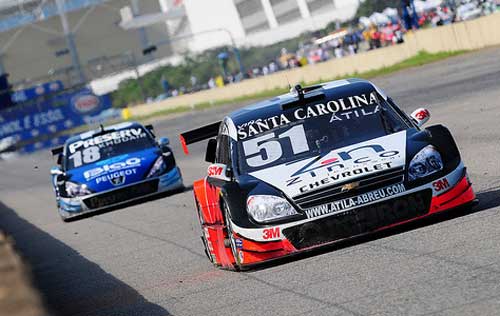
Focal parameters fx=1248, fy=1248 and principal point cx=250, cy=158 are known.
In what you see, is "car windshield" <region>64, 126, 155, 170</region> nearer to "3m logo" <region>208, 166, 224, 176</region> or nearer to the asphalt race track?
the asphalt race track

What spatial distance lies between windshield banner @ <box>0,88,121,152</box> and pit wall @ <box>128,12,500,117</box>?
270 inches

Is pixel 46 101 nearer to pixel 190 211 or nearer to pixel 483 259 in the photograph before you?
pixel 190 211

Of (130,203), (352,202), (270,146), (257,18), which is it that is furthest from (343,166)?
(257,18)

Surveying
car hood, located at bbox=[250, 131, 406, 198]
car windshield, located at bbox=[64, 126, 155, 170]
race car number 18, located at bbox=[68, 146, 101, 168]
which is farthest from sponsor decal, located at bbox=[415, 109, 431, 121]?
race car number 18, located at bbox=[68, 146, 101, 168]

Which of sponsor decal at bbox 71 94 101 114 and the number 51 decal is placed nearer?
the number 51 decal

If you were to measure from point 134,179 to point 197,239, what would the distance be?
20.9 feet

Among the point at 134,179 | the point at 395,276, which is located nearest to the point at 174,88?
the point at 134,179

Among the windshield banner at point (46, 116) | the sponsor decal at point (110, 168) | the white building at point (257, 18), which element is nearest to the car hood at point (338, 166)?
the sponsor decal at point (110, 168)

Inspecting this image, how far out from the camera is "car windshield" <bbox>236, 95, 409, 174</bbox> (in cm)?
1030

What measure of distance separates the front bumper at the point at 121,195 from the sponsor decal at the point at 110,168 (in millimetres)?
336

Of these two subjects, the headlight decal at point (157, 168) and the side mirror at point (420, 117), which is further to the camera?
the headlight decal at point (157, 168)

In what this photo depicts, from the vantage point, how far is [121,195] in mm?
19625

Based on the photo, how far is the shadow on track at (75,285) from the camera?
31.8ft

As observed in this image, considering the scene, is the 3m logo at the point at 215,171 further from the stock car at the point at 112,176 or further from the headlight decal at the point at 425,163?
the stock car at the point at 112,176
